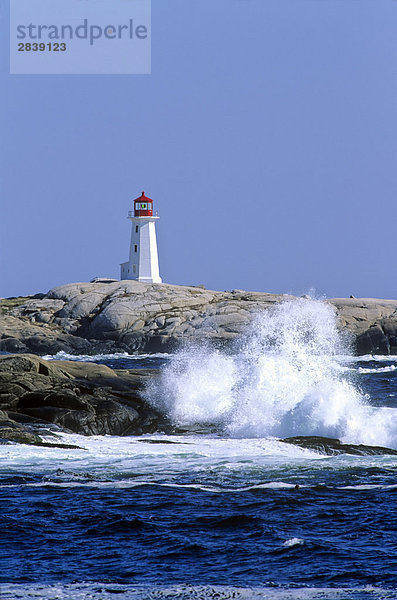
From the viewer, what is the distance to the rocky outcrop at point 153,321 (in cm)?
5216

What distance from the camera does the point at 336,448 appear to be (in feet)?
58.3

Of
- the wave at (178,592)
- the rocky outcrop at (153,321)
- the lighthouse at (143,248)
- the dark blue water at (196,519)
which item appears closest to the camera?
the wave at (178,592)

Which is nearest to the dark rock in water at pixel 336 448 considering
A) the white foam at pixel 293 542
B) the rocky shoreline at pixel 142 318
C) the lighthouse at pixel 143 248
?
the white foam at pixel 293 542

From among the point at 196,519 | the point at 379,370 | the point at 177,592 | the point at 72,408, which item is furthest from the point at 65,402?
the point at 379,370

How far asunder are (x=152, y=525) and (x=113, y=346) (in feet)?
136

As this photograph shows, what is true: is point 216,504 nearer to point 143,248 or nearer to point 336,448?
point 336,448

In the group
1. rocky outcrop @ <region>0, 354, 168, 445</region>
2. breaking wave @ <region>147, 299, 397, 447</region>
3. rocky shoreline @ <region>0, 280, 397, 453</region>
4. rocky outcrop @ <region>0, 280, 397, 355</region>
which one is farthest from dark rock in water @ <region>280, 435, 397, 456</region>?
rocky outcrop @ <region>0, 280, 397, 355</region>

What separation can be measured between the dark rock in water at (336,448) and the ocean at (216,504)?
Answer: 0.27 meters

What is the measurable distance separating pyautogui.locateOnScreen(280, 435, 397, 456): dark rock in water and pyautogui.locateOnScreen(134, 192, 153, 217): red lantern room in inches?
2043

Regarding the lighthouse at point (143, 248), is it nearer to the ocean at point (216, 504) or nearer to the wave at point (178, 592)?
the ocean at point (216, 504)

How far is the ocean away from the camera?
980 cm

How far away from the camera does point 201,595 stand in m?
9.31

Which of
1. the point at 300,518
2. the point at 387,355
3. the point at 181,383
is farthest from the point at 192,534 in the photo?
the point at 387,355

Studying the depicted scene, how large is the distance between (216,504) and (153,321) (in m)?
40.6
